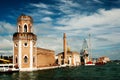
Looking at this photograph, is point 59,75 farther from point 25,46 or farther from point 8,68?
point 25,46

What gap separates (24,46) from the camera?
55.8 meters

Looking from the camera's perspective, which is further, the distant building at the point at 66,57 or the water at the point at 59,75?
the distant building at the point at 66,57

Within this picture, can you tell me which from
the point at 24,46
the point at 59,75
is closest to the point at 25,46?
the point at 24,46

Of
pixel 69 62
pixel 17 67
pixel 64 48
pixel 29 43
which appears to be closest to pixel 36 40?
pixel 29 43

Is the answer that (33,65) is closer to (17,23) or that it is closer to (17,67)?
(17,67)

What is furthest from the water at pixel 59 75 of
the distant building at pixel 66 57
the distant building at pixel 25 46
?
the distant building at pixel 66 57

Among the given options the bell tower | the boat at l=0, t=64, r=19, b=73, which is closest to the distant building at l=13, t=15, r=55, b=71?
the bell tower

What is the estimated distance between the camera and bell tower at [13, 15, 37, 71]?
55.2 m

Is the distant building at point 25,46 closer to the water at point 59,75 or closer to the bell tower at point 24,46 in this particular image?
the bell tower at point 24,46

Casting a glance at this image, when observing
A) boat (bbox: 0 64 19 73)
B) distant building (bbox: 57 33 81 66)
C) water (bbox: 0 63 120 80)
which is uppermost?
distant building (bbox: 57 33 81 66)

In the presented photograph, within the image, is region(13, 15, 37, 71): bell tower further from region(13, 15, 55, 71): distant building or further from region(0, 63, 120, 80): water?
region(0, 63, 120, 80): water

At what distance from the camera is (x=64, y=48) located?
109m

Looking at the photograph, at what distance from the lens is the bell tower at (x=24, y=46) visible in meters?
55.2

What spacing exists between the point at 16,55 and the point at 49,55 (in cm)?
2954
